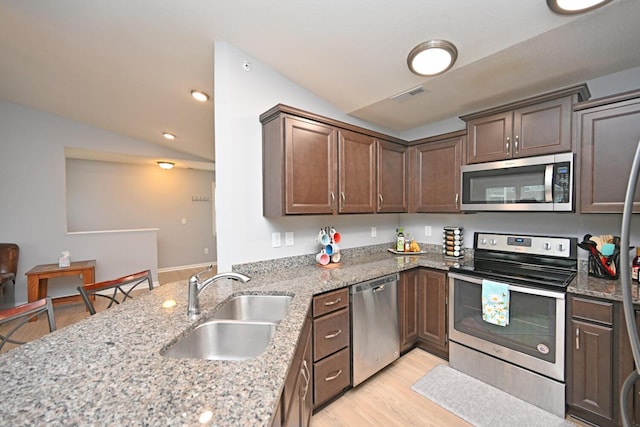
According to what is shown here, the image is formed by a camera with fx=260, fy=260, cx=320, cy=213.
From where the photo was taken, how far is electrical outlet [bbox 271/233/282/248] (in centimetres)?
221

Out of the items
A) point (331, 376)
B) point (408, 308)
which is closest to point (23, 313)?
point (331, 376)

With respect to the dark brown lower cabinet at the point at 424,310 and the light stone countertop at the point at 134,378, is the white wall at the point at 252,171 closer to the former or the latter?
the light stone countertop at the point at 134,378

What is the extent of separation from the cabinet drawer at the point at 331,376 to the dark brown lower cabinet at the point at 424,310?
2.24 feet

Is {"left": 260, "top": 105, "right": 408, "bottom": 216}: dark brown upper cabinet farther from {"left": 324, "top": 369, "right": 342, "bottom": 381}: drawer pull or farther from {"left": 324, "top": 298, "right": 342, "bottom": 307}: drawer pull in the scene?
{"left": 324, "top": 369, "right": 342, "bottom": 381}: drawer pull

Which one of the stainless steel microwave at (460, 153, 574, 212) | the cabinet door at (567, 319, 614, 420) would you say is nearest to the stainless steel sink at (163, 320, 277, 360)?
the cabinet door at (567, 319, 614, 420)

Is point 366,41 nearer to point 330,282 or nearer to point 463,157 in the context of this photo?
point 463,157

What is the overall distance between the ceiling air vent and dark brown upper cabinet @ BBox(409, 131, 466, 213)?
0.57 meters

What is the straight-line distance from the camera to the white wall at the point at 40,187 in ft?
11.7

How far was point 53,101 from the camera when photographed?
3357 mm

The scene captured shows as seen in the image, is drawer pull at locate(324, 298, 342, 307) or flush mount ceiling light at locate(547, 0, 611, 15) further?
drawer pull at locate(324, 298, 342, 307)

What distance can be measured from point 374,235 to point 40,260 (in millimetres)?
4775

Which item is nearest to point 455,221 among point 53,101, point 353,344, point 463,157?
point 463,157

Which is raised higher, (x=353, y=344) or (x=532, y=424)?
(x=353, y=344)

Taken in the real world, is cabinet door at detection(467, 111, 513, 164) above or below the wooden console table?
above
